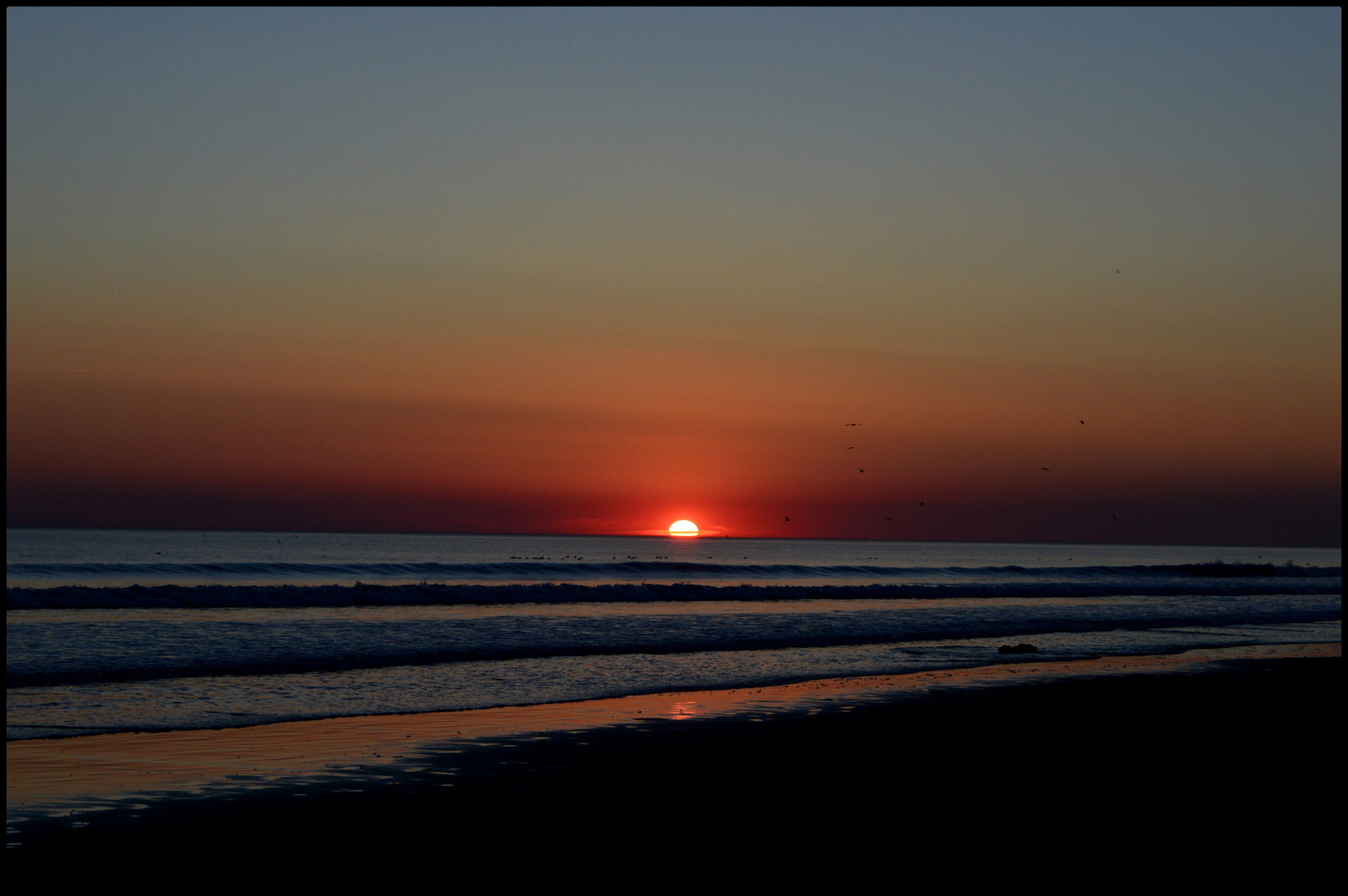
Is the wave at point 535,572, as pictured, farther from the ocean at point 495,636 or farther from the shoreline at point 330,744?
the shoreline at point 330,744

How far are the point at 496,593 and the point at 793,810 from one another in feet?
97.4

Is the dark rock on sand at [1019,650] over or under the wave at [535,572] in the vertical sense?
over

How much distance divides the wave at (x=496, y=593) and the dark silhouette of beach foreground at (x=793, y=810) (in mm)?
15008

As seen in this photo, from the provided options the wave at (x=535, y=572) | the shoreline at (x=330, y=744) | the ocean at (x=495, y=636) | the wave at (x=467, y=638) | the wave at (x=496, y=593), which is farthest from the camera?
the wave at (x=535, y=572)

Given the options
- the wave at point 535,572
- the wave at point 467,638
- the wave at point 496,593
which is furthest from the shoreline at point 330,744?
the wave at point 535,572

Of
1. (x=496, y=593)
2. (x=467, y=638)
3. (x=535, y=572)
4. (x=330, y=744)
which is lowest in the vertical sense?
(x=535, y=572)

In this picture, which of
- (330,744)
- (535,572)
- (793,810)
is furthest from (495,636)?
(535,572)

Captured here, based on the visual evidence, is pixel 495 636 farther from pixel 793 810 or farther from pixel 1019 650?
pixel 793 810

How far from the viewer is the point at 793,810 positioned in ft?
32.4

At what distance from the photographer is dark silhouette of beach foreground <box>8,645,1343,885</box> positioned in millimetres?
8258

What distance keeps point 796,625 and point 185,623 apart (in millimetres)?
16036

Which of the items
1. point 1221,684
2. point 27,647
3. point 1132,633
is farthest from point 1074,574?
point 27,647

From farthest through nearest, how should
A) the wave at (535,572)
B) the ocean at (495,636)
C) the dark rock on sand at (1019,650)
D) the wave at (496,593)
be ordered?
the wave at (535,572) → the wave at (496,593) → the dark rock on sand at (1019,650) → the ocean at (495,636)

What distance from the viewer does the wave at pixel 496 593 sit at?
31031mm
